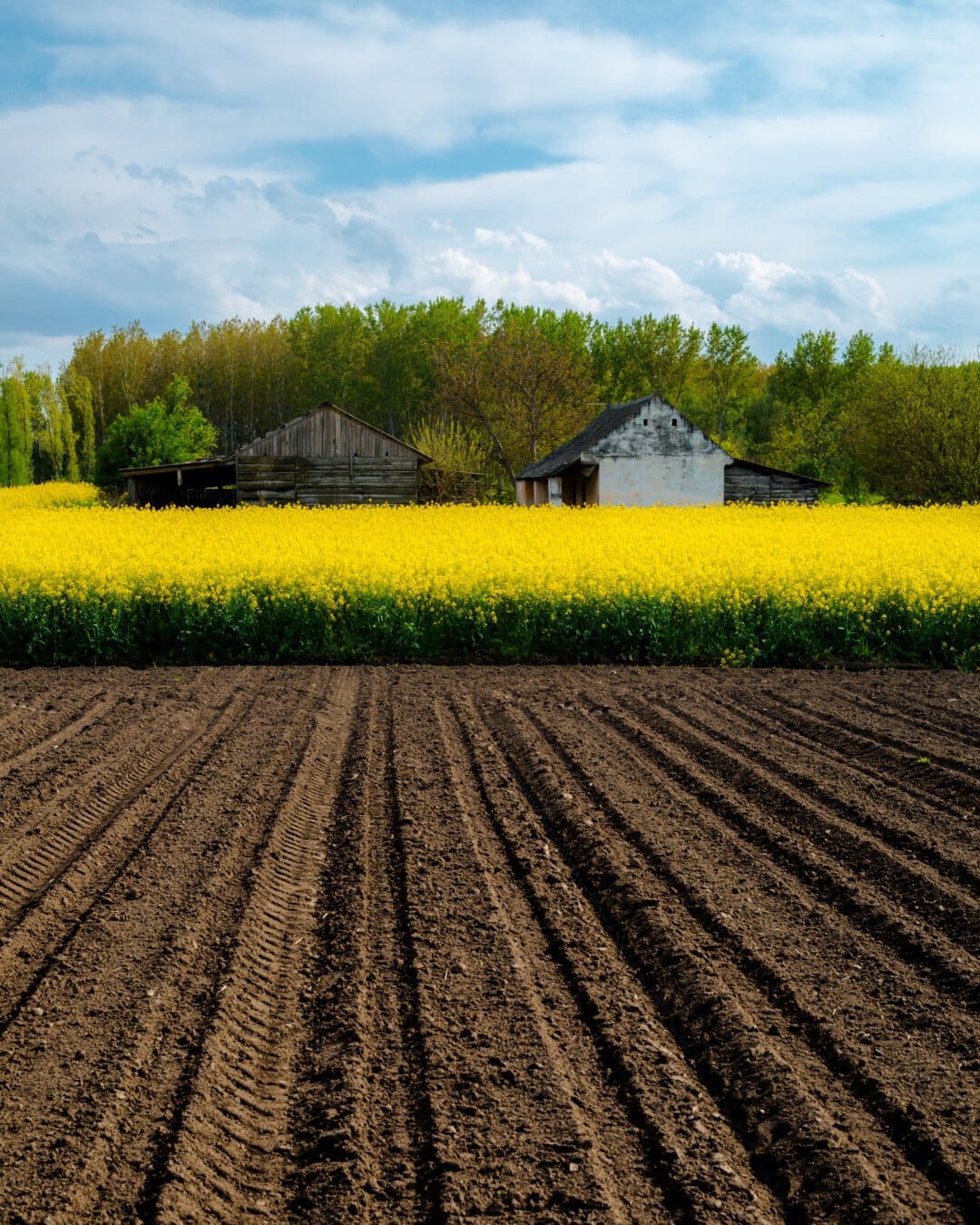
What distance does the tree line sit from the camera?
2559 inches

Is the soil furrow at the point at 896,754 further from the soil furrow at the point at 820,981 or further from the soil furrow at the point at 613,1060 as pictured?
the soil furrow at the point at 613,1060

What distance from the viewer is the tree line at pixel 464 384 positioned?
65000 mm

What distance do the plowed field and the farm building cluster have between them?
30.8 meters

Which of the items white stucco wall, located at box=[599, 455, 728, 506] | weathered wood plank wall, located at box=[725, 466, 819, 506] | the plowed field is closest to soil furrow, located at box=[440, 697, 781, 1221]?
the plowed field

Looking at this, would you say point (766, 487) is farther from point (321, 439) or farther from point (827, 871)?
point (827, 871)

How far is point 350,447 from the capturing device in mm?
40125

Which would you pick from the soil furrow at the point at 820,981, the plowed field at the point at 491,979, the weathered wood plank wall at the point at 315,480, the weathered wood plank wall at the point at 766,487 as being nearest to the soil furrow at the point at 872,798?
the plowed field at the point at 491,979

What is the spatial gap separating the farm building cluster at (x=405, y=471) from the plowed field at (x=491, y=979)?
30798mm

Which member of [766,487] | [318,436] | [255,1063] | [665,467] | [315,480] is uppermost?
[318,436]

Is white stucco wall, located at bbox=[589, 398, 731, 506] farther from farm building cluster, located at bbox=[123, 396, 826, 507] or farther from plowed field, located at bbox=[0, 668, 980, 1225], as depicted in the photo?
plowed field, located at bbox=[0, 668, 980, 1225]

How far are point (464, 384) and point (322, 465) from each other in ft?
88.2

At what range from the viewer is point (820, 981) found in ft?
17.2

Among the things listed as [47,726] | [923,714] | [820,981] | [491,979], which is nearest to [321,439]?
[47,726]

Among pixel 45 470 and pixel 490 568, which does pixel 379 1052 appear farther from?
pixel 45 470
